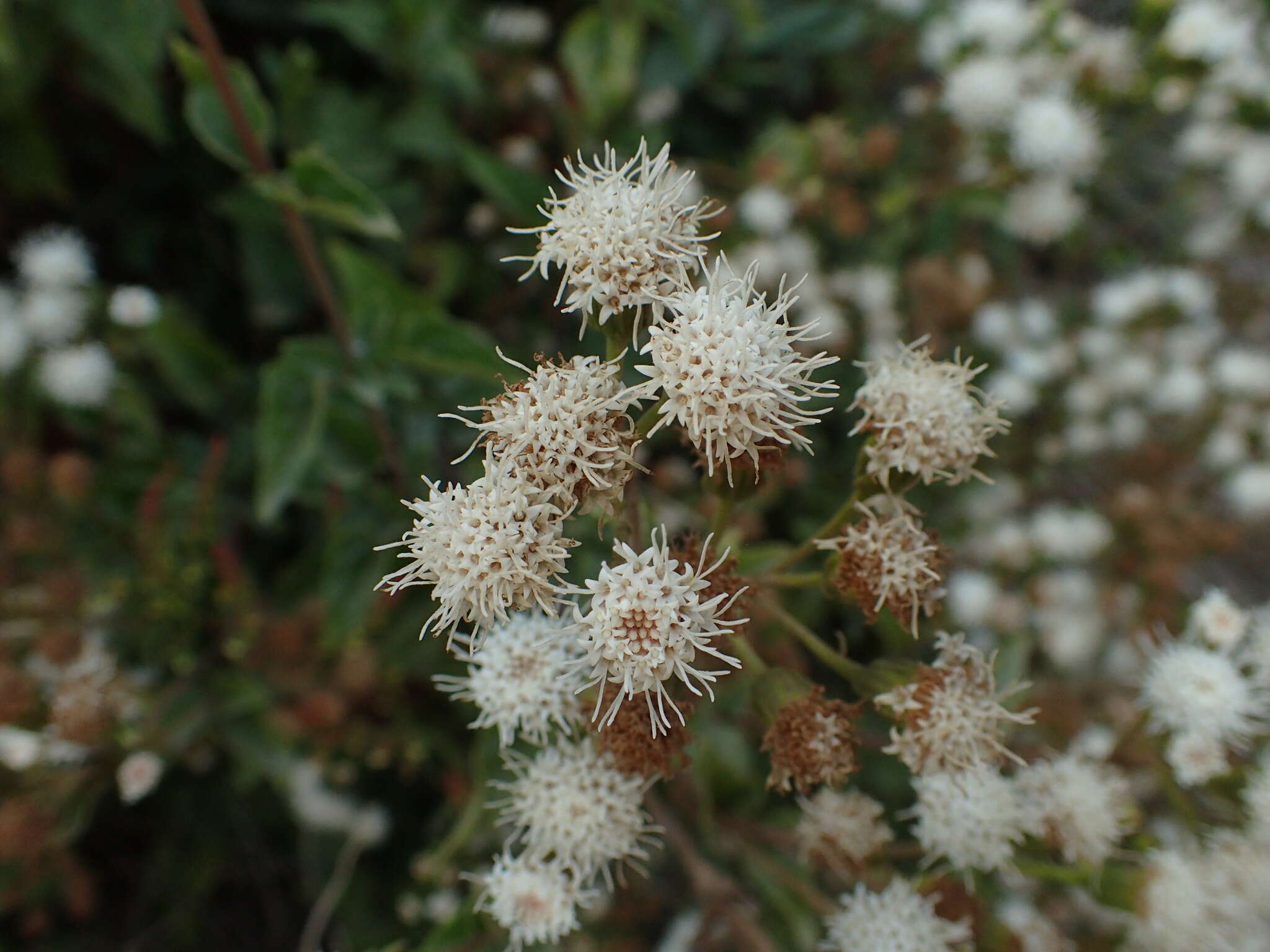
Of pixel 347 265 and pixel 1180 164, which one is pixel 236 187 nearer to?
pixel 347 265

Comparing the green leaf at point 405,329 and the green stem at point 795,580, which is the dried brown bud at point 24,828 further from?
the green stem at point 795,580

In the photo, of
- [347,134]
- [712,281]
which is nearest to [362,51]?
[347,134]

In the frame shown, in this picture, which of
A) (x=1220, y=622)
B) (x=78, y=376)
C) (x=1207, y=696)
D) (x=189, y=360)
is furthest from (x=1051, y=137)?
(x=78, y=376)

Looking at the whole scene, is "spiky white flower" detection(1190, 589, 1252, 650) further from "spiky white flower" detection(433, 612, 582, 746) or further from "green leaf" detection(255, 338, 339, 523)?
"green leaf" detection(255, 338, 339, 523)

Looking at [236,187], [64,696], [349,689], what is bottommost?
[64,696]

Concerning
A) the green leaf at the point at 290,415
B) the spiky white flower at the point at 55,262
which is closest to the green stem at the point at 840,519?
the green leaf at the point at 290,415

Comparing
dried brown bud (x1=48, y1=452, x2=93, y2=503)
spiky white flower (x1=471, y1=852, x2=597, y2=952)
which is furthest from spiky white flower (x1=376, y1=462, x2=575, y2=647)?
dried brown bud (x1=48, y1=452, x2=93, y2=503)

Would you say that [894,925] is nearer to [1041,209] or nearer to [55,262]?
[1041,209]
